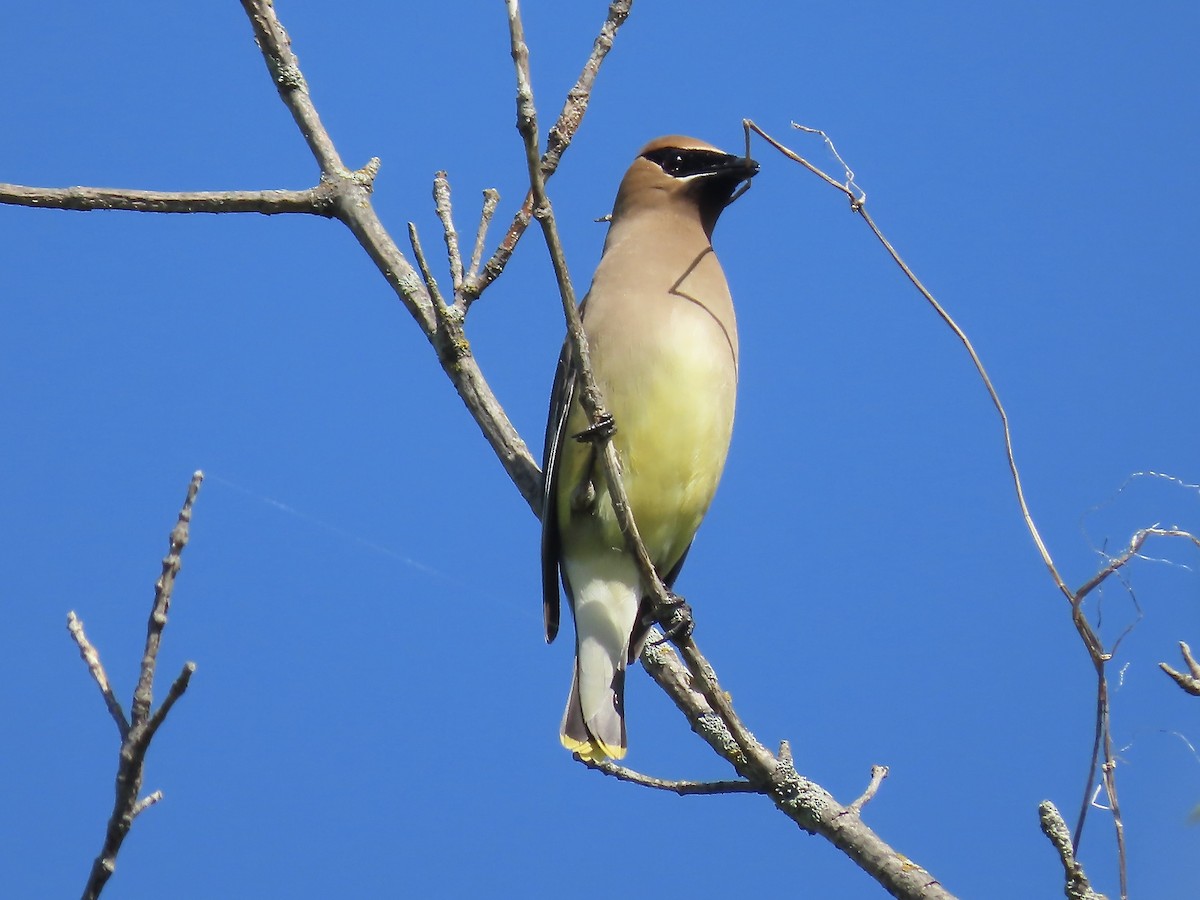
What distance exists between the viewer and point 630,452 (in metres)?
3.88

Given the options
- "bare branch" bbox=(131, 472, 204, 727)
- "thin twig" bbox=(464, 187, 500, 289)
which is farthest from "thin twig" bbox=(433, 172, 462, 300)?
"bare branch" bbox=(131, 472, 204, 727)

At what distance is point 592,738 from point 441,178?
4.87ft

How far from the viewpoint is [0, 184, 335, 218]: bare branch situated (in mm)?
3256

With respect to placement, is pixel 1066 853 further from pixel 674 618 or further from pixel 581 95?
pixel 581 95

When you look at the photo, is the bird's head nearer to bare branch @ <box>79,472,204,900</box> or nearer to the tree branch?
the tree branch

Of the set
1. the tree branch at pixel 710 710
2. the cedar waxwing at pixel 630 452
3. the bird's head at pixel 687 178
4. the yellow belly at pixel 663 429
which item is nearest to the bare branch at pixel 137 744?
the tree branch at pixel 710 710

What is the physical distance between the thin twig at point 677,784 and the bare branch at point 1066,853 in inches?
30.8

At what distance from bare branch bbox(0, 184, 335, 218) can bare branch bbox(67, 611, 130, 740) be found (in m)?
1.25

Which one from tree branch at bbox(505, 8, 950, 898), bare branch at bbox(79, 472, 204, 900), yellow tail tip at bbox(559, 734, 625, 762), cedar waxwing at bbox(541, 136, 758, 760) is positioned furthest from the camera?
cedar waxwing at bbox(541, 136, 758, 760)

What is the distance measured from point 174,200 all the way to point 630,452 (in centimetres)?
132

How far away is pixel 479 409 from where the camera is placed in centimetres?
346

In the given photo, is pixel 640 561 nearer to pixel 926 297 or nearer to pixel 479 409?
pixel 479 409

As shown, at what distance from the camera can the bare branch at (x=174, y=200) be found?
326 centimetres

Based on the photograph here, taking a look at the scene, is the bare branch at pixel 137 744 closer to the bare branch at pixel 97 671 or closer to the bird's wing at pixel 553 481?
the bare branch at pixel 97 671
